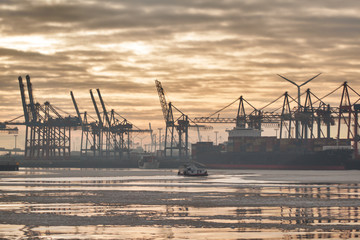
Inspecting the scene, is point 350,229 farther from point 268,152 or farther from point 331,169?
point 268,152

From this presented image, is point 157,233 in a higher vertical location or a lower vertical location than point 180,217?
lower

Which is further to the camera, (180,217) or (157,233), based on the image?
(180,217)

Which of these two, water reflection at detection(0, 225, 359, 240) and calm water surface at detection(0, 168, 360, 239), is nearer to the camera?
water reflection at detection(0, 225, 359, 240)

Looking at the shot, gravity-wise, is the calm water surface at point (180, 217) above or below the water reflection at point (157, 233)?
above

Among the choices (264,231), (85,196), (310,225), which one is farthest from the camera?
(85,196)

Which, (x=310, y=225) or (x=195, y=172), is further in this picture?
(x=195, y=172)

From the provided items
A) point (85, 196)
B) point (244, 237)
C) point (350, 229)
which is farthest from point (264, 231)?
point (85, 196)

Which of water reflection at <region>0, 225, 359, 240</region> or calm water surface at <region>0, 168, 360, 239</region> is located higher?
calm water surface at <region>0, 168, 360, 239</region>

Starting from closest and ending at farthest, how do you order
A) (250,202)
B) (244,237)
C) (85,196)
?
(244,237), (250,202), (85,196)

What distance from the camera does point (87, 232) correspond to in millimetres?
34844

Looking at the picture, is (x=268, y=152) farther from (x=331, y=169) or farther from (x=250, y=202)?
(x=250, y=202)

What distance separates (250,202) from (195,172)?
75510 millimetres

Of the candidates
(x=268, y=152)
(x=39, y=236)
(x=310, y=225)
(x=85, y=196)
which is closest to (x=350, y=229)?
(x=310, y=225)

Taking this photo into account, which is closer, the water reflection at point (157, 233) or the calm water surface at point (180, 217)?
the water reflection at point (157, 233)
